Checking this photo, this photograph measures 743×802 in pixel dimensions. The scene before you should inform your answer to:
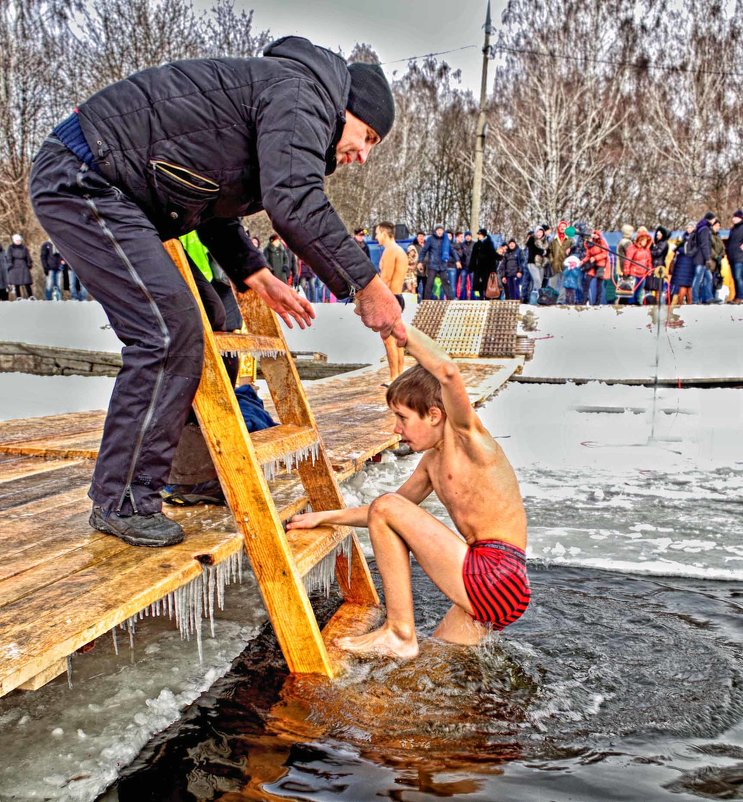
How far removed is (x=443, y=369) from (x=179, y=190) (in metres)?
1.00

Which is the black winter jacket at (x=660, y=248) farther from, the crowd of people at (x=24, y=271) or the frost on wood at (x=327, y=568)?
the frost on wood at (x=327, y=568)

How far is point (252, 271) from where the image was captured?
304 cm

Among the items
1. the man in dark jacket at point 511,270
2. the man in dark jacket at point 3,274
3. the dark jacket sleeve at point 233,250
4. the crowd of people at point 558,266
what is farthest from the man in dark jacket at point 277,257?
the dark jacket sleeve at point 233,250

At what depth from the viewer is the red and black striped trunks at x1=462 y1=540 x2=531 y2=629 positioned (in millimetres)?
2535

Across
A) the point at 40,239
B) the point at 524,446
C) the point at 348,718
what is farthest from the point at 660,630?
the point at 40,239

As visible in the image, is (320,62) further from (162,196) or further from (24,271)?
(24,271)

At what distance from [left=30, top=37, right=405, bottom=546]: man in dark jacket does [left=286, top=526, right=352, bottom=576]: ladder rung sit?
0.40m

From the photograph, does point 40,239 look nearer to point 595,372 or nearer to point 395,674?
point 595,372

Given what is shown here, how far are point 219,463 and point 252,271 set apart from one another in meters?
0.92

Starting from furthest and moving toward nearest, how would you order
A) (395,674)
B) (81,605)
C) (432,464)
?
(432,464) → (395,674) → (81,605)

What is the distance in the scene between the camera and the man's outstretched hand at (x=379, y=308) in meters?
2.34

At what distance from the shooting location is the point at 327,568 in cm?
304

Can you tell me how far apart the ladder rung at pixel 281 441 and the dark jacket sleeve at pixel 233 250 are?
2.10ft

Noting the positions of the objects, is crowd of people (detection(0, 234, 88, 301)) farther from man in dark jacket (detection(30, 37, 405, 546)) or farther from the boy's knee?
the boy's knee
